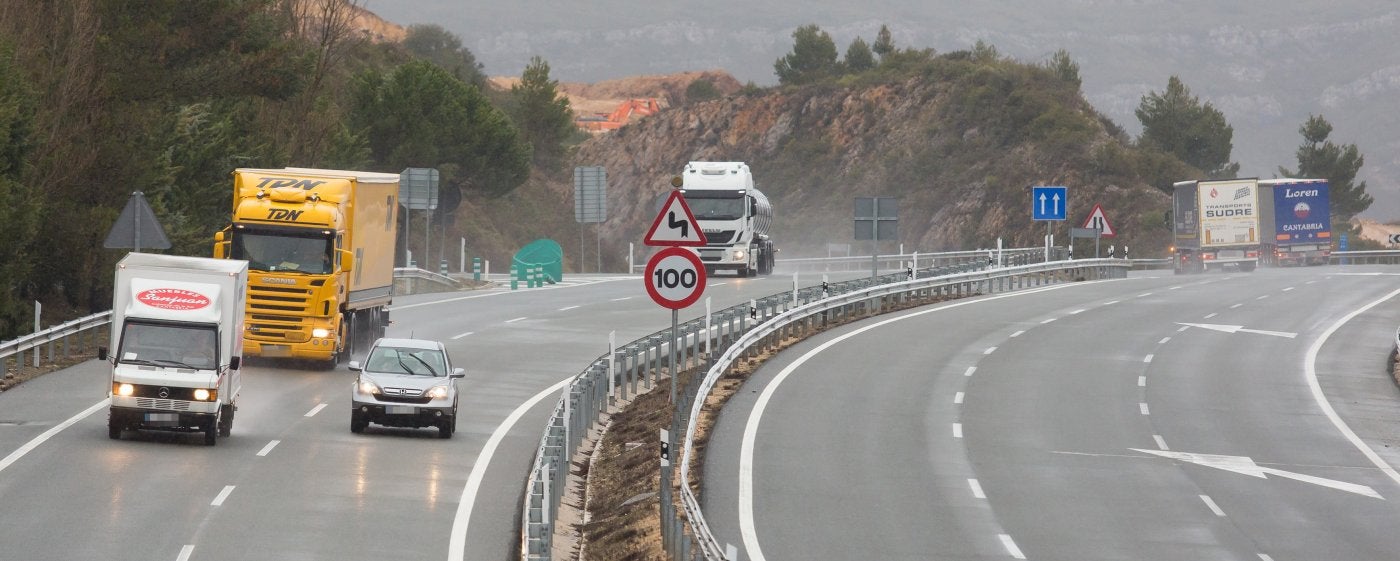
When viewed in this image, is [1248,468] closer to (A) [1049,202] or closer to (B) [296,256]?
(B) [296,256]

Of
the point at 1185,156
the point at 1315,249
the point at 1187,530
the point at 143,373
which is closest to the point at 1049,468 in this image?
the point at 1187,530

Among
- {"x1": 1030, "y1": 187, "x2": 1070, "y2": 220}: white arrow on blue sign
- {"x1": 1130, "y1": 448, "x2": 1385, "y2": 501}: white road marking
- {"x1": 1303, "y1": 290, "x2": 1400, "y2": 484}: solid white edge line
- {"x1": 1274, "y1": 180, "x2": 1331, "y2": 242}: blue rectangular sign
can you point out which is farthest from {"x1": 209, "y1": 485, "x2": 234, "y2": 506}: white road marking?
{"x1": 1274, "y1": 180, "x2": 1331, "y2": 242}: blue rectangular sign

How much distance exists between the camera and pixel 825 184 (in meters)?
127

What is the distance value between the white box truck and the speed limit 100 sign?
6.14m

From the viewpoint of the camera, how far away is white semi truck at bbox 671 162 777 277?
57.8m

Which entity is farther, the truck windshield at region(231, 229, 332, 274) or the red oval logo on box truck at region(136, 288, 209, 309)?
the truck windshield at region(231, 229, 332, 274)

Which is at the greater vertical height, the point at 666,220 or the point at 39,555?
the point at 666,220

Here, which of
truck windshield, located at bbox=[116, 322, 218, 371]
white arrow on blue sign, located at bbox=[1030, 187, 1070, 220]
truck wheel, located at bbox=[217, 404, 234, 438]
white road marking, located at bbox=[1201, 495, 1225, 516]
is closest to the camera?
white road marking, located at bbox=[1201, 495, 1225, 516]

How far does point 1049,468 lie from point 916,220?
93.8m

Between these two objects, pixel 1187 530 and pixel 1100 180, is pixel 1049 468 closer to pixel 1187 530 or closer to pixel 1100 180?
pixel 1187 530

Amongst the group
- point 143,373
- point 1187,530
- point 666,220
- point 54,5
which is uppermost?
point 54,5

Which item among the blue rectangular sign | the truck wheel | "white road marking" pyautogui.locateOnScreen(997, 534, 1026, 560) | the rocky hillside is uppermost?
the rocky hillside

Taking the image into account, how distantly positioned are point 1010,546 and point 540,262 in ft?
142

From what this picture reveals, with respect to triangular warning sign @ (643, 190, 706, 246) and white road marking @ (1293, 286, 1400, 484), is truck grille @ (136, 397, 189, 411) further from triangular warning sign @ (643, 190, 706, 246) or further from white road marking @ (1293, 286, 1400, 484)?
triangular warning sign @ (643, 190, 706, 246)
